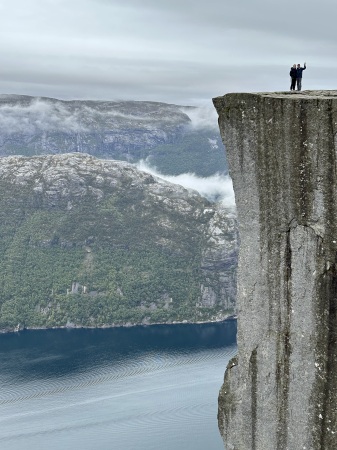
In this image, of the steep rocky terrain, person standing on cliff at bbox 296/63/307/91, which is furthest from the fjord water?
person standing on cliff at bbox 296/63/307/91

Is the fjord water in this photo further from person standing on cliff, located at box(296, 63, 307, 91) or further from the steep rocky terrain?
person standing on cliff, located at box(296, 63, 307, 91)

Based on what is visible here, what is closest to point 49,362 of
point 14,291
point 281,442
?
point 14,291

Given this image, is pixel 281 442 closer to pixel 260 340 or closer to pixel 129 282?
pixel 260 340

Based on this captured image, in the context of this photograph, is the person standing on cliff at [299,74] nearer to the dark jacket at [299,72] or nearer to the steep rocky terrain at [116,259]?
the dark jacket at [299,72]

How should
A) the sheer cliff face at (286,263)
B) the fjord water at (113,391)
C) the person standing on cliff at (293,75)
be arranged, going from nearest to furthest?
the sheer cliff face at (286,263)
the person standing on cliff at (293,75)
the fjord water at (113,391)

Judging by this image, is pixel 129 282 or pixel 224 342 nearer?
pixel 224 342

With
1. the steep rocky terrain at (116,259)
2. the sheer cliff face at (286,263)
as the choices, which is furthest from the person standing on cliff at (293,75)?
the steep rocky terrain at (116,259)
